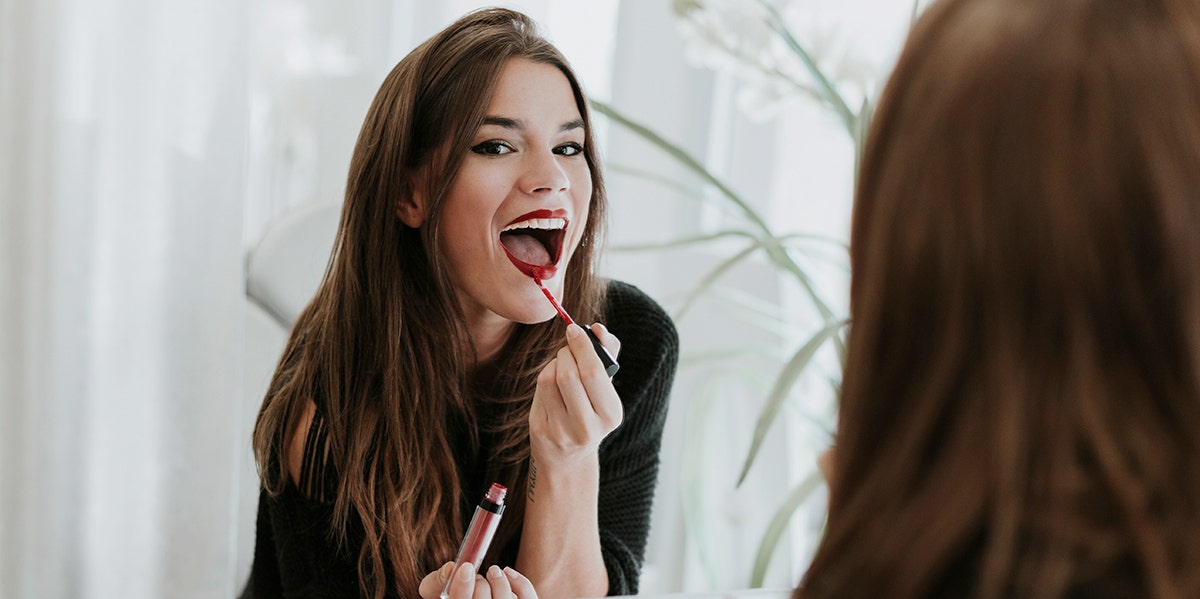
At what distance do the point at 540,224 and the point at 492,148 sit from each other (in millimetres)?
70

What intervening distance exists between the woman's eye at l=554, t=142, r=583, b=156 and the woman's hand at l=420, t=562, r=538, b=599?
0.32 metres

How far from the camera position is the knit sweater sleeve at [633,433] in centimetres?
91

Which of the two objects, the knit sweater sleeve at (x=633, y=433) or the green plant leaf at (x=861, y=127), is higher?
the green plant leaf at (x=861, y=127)

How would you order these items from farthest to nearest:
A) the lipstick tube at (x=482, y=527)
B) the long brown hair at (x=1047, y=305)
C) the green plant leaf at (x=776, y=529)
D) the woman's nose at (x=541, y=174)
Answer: the green plant leaf at (x=776, y=529)
the woman's nose at (x=541, y=174)
the lipstick tube at (x=482, y=527)
the long brown hair at (x=1047, y=305)

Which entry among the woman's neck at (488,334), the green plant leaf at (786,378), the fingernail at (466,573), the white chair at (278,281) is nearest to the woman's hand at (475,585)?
the fingernail at (466,573)

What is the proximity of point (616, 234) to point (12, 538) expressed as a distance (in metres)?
0.97

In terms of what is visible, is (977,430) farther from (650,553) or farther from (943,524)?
(650,553)

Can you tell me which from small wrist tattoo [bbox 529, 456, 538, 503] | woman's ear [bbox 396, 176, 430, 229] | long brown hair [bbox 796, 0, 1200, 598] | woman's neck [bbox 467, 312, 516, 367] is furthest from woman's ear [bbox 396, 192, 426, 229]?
long brown hair [bbox 796, 0, 1200, 598]

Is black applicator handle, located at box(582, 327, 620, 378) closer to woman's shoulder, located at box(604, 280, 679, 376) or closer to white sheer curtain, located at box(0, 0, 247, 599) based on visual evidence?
woman's shoulder, located at box(604, 280, 679, 376)

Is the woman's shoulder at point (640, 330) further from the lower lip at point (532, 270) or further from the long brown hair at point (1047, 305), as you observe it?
the long brown hair at point (1047, 305)

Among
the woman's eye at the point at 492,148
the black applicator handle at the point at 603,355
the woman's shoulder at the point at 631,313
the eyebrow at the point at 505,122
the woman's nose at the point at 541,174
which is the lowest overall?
the black applicator handle at the point at 603,355

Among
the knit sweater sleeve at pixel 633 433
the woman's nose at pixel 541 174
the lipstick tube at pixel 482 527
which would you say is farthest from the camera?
the knit sweater sleeve at pixel 633 433

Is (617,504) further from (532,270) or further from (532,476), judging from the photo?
(532,270)

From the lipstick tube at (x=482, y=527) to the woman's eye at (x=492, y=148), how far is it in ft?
0.83
